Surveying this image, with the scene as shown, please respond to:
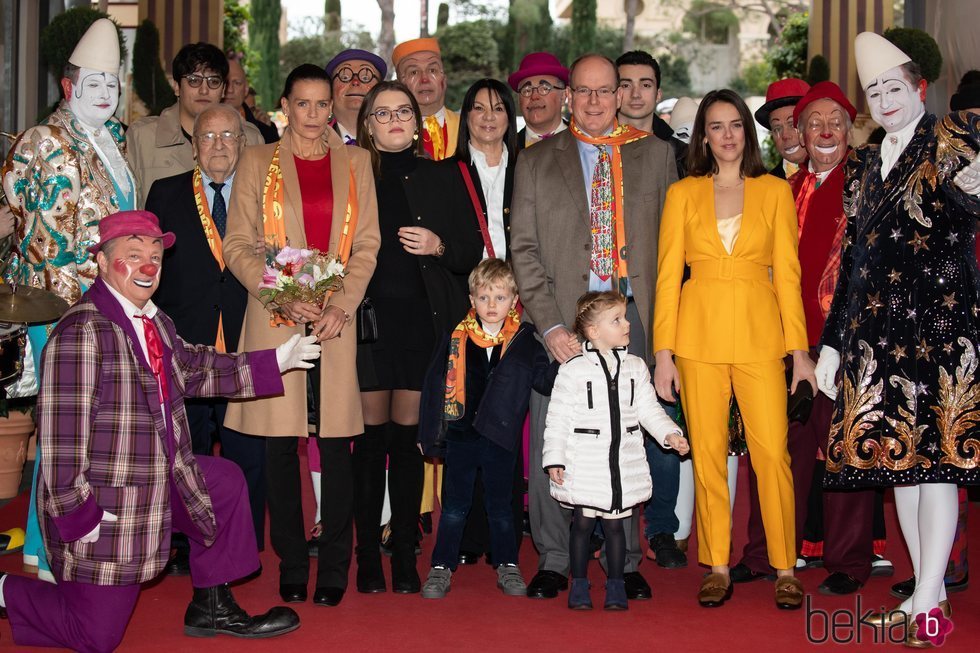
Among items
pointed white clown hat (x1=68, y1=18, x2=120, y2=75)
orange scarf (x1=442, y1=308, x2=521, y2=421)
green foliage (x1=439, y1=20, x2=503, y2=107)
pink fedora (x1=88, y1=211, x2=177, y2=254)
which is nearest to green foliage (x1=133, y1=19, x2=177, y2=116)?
pointed white clown hat (x1=68, y1=18, x2=120, y2=75)

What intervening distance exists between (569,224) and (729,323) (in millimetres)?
862

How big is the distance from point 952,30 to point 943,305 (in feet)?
29.6

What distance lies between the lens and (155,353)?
13.8ft

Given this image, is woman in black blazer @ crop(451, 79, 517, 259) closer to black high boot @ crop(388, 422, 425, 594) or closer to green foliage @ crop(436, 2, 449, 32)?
black high boot @ crop(388, 422, 425, 594)

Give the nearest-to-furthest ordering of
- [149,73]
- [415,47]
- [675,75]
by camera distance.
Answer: [415,47]
[149,73]
[675,75]

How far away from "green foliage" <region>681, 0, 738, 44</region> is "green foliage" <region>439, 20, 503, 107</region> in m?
3.87

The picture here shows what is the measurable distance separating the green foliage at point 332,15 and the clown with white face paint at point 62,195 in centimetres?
1561

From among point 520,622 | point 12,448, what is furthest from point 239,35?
point 520,622

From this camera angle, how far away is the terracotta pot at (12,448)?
6.74 m

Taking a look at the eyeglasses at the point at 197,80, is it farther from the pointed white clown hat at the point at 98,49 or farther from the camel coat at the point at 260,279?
the camel coat at the point at 260,279

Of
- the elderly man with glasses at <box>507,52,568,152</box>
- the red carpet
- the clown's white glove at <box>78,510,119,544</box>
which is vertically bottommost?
the red carpet

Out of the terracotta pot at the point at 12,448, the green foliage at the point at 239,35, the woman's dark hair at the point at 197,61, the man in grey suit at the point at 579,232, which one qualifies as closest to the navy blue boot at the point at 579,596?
the man in grey suit at the point at 579,232

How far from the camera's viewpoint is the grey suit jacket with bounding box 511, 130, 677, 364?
504 centimetres

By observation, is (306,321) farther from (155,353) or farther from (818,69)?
(818,69)
